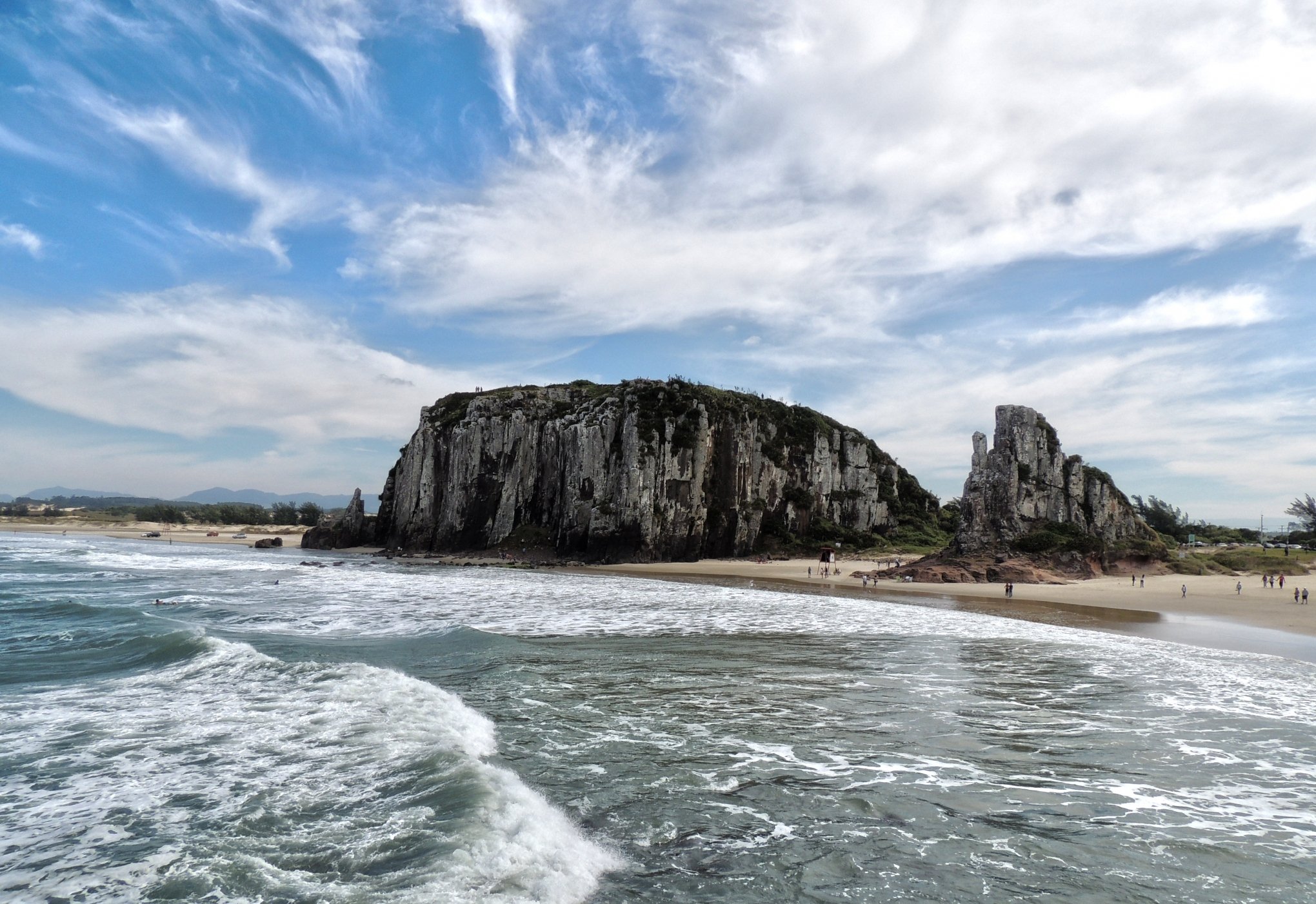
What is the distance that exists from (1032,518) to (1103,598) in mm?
15123

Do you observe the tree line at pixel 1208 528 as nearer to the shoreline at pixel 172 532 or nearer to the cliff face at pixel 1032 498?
the cliff face at pixel 1032 498

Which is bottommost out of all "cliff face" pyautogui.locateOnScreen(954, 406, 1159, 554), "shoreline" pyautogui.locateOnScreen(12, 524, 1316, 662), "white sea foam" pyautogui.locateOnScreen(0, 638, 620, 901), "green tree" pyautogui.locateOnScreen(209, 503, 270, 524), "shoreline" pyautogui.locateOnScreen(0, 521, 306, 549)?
"shoreline" pyautogui.locateOnScreen(0, 521, 306, 549)

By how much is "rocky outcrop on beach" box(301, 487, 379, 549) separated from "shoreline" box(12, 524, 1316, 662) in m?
24.6

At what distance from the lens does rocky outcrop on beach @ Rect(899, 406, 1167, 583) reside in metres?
45.9

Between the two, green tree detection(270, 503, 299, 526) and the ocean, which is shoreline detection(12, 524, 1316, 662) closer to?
the ocean

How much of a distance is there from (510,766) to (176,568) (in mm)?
46952

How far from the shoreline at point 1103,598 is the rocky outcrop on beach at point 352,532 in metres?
24.6

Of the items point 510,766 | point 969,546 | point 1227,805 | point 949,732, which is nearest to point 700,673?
point 949,732

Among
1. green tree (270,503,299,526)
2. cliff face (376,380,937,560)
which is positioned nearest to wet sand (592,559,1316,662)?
cliff face (376,380,937,560)

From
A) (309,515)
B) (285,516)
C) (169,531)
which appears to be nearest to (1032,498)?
(309,515)

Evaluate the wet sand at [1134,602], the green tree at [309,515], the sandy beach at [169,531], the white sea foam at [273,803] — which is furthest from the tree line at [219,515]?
the white sea foam at [273,803]

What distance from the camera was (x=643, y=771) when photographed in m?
8.61

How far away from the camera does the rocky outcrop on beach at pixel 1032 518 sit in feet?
151

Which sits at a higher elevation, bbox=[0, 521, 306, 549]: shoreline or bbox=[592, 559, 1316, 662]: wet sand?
bbox=[592, 559, 1316, 662]: wet sand
